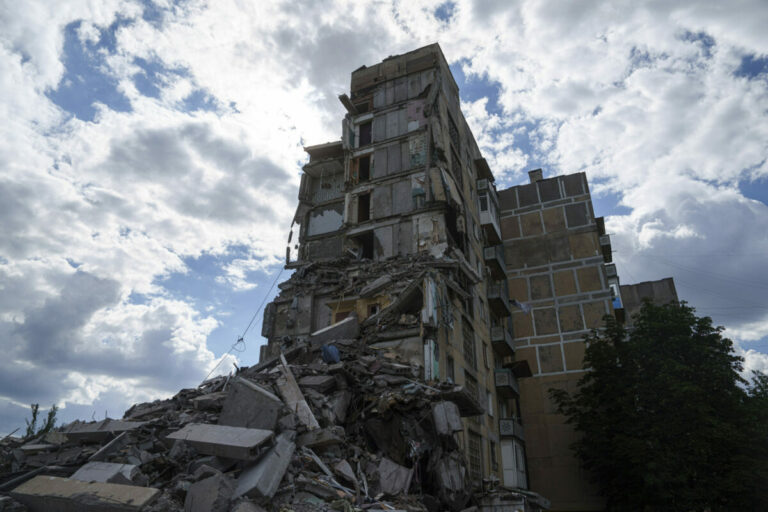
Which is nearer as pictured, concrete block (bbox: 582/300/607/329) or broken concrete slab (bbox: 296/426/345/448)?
broken concrete slab (bbox: 296/426/345/448)

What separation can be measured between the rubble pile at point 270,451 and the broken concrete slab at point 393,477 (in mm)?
27

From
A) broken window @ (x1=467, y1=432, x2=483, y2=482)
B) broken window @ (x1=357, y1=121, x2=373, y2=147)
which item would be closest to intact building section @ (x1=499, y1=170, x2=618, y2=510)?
broken window @ (x1=467, y1=432, x2=483, y2=482)

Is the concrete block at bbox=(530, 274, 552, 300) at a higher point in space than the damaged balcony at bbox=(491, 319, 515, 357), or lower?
higher

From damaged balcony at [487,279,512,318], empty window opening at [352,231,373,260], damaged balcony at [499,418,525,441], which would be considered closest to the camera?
damaged balcony at [499,418,525,441]

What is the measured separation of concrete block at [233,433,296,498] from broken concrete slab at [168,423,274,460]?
0.65ft

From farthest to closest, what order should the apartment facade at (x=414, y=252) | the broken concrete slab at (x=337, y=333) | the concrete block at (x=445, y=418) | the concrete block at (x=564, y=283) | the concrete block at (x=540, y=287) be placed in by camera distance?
1. the concrete block at (x=540, y=287)
2. the concrete block at (x=564, y=283)
3. the apartment facade at (x=414, y=252)
4. the broken concrete slab at (x=337, y=333)
5. the concrete block at (x=445, y=418)

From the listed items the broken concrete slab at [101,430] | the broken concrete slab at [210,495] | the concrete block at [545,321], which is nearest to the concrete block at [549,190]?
the concrete block at [545,321]

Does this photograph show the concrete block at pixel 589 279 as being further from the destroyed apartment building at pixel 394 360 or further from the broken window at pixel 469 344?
the broken window at pixel 469 344

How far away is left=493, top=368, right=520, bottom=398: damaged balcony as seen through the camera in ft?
79.0

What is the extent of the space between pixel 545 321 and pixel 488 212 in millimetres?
7771

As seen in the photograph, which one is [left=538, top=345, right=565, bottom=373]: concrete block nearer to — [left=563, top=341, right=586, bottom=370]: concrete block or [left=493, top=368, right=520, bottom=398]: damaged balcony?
[left=563, top=341, right=586, bottom=370]: concrete block

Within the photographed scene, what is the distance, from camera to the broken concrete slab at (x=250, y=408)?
28.0ft

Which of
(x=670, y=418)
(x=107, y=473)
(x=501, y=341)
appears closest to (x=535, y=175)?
(x=501, y=341)

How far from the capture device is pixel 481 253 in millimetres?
27797
